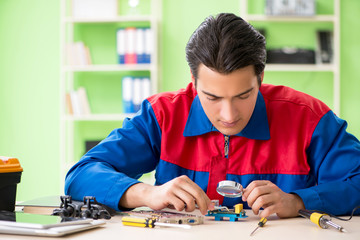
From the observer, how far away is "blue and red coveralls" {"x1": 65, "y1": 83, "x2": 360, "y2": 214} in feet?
5.38

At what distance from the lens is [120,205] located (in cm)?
144

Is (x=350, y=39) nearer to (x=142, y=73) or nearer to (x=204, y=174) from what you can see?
(x=142, y=73)

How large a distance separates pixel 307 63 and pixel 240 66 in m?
2.77

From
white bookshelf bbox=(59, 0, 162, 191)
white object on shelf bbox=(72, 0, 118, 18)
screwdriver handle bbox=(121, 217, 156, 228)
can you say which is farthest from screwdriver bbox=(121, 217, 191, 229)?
white object on shelf bbox=(72, 0, 118, 18)

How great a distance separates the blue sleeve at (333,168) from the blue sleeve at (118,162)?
543 millimetres

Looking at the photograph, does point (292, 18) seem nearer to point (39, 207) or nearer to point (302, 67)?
point (302, 67)

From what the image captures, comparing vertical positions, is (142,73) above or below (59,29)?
below

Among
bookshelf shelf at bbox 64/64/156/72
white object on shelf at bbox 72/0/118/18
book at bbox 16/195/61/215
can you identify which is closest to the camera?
book at bbox 16/195/61/215

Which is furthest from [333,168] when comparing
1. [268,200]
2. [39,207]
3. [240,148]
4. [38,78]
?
[38,78]

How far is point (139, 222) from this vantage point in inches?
46.2

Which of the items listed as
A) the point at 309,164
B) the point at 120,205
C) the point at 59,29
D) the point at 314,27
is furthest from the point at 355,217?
Answer: the point at 59,29

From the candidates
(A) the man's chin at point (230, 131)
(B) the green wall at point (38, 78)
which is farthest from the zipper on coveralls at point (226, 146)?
(B) the green wall at point (38, 78)

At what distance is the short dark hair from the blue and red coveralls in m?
0.23

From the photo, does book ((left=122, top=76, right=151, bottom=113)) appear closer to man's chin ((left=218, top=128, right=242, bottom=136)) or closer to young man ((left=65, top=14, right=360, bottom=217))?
young man ((left=65, top=14, right=360, bottom=217))
